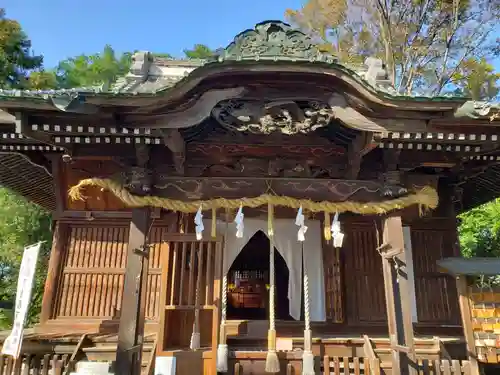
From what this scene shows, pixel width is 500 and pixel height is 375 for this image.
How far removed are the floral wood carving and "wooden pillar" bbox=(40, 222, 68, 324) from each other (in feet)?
14.9

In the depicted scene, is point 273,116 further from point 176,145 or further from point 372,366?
point 372,366

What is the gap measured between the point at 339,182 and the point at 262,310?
8647 millimetres

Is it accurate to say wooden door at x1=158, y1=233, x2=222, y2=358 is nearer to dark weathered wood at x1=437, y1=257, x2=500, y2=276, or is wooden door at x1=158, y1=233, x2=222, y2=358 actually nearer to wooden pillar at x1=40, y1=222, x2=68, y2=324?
wooden pillar at x1=40, y1=222, x2=68, y2=324

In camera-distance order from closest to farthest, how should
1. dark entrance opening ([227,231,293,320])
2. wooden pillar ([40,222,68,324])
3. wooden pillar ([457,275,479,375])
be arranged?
wooden pillar ([457,275,479,375])
wooden pillar ([40,222,68,324])
dark entrance opening ([227,231,293,320])

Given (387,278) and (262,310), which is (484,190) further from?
(262,310)

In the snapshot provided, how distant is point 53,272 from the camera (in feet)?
24.6

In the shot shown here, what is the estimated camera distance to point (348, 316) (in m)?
7.37

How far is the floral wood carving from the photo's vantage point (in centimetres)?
530

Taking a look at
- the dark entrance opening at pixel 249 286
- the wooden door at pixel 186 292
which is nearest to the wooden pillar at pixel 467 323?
the wooden door at pixel 186 292

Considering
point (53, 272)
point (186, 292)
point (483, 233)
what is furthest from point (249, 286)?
point (483, 233)

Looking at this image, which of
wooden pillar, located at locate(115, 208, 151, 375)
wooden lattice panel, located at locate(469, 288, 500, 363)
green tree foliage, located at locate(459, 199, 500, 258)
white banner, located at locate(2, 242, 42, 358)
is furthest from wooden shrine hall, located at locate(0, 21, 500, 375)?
green tree foliage, located at locate(459, 199, 500, 258)

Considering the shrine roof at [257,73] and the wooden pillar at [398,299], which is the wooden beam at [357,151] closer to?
→ the shrine roof at [257,73]

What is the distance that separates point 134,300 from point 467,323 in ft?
15.9

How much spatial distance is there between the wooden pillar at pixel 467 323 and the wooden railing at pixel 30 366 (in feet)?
19.6
